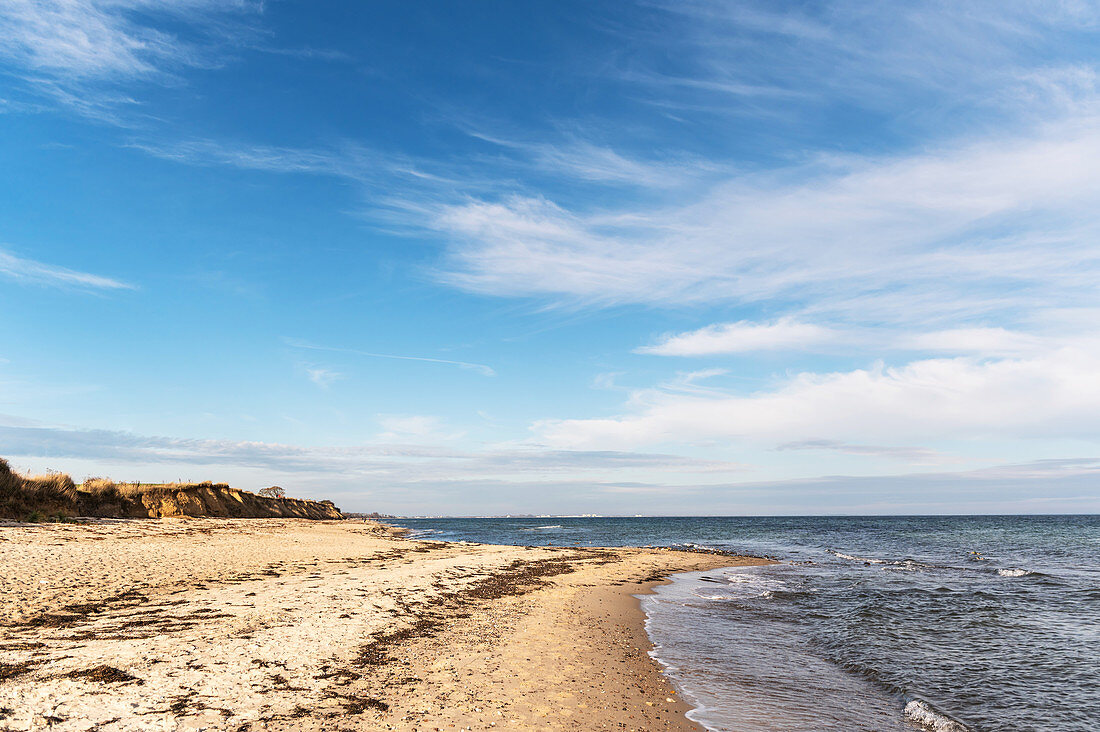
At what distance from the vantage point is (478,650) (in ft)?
40.3

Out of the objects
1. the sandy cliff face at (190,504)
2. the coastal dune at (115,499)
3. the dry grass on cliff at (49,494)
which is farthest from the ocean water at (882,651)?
the sandy cliff face at (190,504)

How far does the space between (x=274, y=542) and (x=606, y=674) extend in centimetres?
2586

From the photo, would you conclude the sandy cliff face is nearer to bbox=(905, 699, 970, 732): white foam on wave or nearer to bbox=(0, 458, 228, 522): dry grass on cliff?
bbox=(0, 458, 228, 522): dry grass on cliff

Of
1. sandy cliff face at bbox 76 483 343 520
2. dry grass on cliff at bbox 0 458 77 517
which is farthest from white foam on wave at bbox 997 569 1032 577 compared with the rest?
sandy cliff face at bbox 76 483 343 520

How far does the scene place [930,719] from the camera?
35.6 ft

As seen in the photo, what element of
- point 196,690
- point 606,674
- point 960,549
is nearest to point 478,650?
point 606,674

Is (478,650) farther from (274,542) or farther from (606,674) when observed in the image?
(274,542)

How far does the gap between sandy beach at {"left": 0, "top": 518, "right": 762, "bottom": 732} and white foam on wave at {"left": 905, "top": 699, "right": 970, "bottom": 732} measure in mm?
4654

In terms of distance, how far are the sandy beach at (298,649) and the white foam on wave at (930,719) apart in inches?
183

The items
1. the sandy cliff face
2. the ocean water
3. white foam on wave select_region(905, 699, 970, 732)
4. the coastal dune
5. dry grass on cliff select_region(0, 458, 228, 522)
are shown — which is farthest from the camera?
the sandy cliff face

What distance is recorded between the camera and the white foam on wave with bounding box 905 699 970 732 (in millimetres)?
10562

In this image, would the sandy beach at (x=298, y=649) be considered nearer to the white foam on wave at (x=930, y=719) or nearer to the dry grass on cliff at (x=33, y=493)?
the white foam on wave at (x=930, y=719)

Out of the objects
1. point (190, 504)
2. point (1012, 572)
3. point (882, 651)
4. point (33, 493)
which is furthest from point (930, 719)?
point (190, 504)

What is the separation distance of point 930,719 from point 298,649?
11.9m
